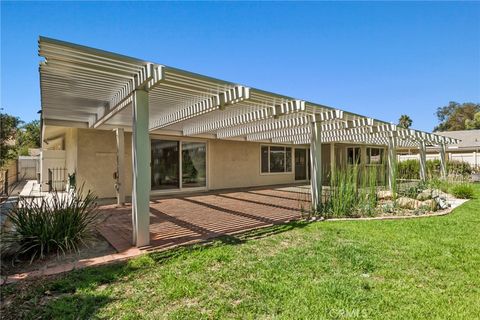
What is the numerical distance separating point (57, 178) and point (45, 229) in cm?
1063

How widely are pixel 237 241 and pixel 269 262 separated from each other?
1.20m

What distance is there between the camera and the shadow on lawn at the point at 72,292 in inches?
111

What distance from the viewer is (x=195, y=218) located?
7270 mm

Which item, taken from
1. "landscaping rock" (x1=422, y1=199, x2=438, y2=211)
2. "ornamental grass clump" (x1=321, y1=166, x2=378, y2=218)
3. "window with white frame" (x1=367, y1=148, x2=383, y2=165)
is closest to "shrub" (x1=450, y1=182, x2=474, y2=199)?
"landscaping rock" (x1=422, y1=199, x2=438, y2=211)

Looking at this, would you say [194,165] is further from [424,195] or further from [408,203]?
[424,195]

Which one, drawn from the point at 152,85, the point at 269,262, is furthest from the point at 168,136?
the point at 269,262

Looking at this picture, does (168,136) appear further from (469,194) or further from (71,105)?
(469,194)

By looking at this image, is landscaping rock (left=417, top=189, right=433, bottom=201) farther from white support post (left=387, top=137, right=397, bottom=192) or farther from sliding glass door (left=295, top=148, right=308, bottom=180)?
sliding glass door (left=295, top=148, right=308, bottom=180)

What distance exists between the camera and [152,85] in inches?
183

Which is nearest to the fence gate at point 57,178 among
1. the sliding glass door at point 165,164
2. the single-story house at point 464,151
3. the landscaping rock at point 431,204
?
the sliding glass door at point 165,164

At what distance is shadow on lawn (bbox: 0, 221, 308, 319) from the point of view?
2.83m

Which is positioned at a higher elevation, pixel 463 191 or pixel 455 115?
pixel 455 115

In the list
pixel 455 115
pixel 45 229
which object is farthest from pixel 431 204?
pixel 455 115

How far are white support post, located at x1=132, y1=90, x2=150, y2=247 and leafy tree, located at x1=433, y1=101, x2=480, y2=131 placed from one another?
60481mm
